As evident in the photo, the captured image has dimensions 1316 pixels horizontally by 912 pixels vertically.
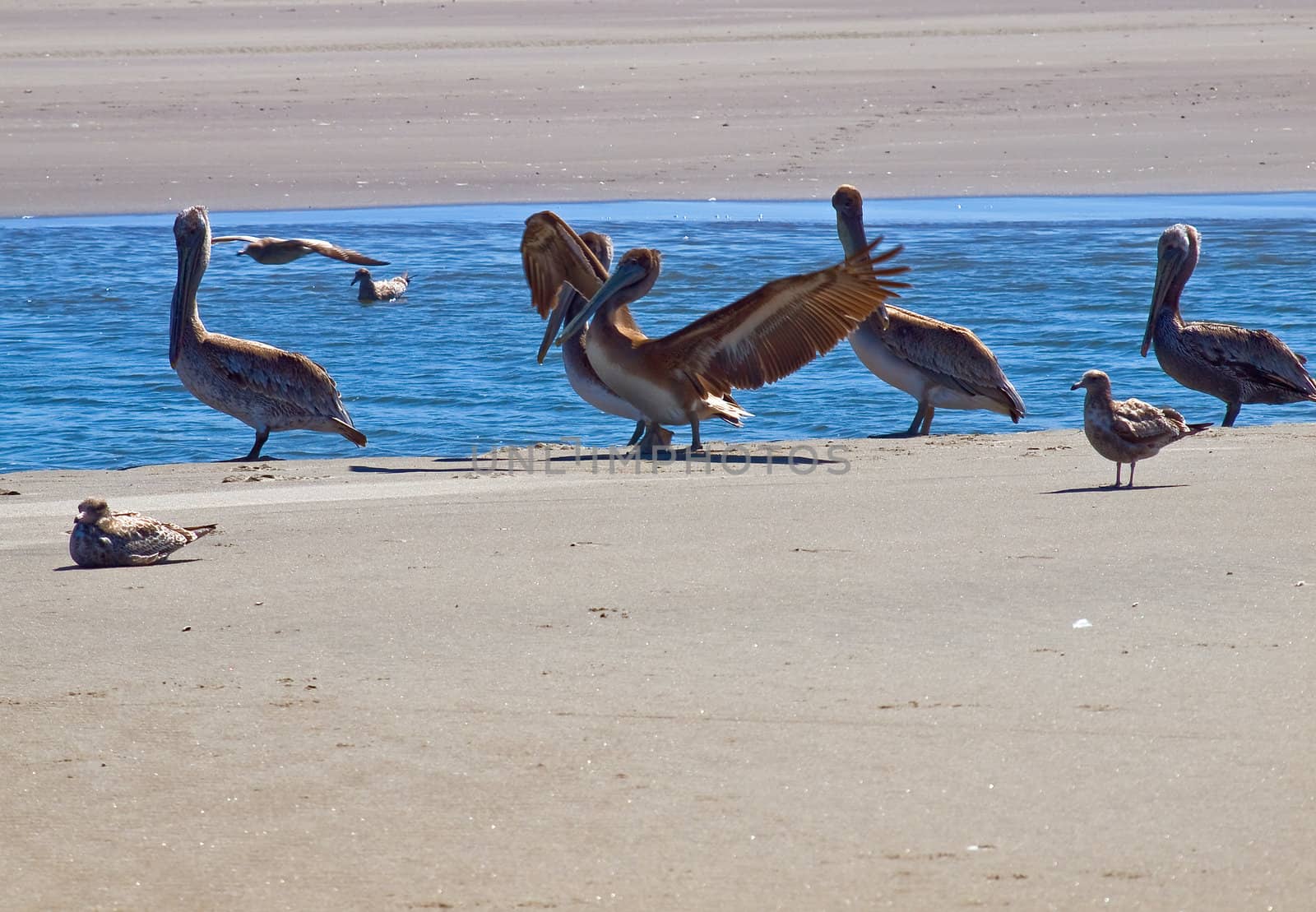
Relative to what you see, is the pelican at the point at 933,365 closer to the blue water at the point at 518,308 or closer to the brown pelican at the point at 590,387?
the blue water at the point at 518,308

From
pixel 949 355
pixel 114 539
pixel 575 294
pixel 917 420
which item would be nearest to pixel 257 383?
pixel 575 294

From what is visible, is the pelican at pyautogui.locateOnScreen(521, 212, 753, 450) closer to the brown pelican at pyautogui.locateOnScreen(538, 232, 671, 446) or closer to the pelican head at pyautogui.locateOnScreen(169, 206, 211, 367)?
the brown pelican at pyautogui.locateOnScreen(538, 232, 671, 446)

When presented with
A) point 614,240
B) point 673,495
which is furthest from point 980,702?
point 614,240

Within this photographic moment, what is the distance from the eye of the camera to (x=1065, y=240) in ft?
44.8

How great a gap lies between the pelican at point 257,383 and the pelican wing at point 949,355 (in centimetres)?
266

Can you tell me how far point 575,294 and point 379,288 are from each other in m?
3.42

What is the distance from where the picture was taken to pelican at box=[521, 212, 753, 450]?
25.3ft

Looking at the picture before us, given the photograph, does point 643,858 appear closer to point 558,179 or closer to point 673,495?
point 673,495

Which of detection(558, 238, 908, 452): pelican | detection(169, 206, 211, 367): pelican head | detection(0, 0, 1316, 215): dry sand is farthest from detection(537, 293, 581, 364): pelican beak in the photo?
detection(0, 0, 1316, 215): dry sand

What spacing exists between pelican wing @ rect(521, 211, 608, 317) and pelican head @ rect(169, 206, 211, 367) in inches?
63.6

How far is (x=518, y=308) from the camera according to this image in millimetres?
11820

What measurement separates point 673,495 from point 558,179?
34.9 ft

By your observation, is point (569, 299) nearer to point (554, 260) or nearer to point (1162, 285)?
point (554, 260)

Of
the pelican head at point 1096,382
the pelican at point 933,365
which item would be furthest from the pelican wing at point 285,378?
the pelican head at point 1096,382
